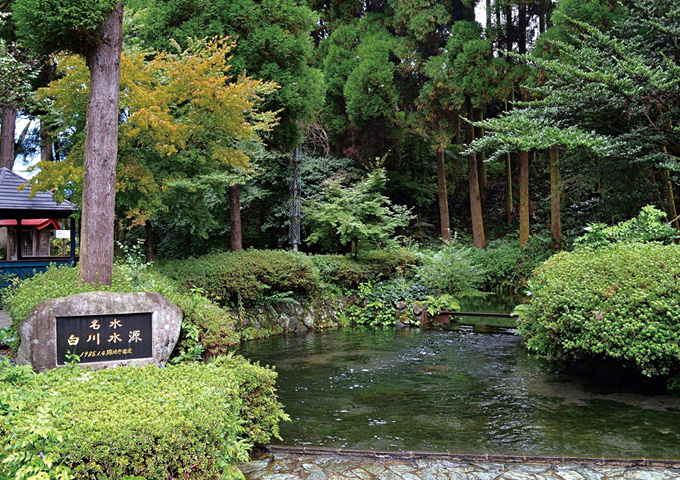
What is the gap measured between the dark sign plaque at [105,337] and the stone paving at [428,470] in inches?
57.8

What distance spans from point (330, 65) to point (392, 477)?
52.0 ft

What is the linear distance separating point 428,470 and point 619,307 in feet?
10.7

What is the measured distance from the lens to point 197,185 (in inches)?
358

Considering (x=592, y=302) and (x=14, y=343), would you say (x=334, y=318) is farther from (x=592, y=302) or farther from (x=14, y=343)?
(x=14, y=343)

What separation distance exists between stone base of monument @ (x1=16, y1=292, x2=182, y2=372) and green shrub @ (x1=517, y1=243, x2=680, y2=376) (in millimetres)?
4548

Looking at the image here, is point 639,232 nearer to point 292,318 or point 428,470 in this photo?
point 428,470

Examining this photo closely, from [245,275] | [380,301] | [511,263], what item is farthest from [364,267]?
[511,263]

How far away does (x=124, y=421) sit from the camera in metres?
2.97

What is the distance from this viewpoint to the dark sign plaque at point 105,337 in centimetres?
428

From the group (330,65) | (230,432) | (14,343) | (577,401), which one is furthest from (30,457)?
(330,65)

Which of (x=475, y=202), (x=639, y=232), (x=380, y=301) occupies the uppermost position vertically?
(x=475, y=202)

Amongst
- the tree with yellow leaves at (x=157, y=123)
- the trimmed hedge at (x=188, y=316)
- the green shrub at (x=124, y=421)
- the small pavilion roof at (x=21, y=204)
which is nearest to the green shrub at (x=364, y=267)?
the tree with yellow leaves at (x=157, y=123)

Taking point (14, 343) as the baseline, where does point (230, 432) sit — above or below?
below

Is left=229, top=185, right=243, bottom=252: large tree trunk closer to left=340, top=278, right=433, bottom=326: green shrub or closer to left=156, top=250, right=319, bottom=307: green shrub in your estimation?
left=156, top=250, right=319, bottom=307: green shrub
